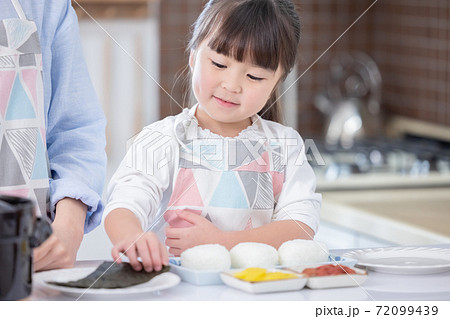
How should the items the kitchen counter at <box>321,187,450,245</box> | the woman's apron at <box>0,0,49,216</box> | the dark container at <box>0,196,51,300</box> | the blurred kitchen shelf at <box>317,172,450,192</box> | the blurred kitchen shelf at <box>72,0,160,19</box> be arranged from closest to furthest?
1. the dark container at <box>0,196,51,300</box>
2. the woman's apron at <box>0,0,49,216</box>
3. the kitchen counter at <box>321,187,450,245</box>
4. the blurred kitchen shelf at <box>317,172,450,192</box>
5. the blurred kitchen shelf at <box>72,0,160,19</box>

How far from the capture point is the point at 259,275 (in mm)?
565

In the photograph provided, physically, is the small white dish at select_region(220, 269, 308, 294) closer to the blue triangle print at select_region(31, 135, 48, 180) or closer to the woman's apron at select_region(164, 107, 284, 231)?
the woman's apron at select_region(164, 107, 284, 231)

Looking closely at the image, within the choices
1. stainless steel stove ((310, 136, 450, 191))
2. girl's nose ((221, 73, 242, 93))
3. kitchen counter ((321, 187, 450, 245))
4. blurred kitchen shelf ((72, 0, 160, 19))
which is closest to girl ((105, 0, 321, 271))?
girl's nose ((221, 73, 242, 93))

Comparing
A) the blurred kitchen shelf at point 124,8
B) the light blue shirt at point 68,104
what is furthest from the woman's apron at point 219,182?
the blurred kitchen shelf at point 124,8

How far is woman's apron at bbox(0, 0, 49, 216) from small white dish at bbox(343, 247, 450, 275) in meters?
0.25

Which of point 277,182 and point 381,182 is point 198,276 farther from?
point 381,182

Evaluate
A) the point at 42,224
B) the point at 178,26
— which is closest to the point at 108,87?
the point at 42,224

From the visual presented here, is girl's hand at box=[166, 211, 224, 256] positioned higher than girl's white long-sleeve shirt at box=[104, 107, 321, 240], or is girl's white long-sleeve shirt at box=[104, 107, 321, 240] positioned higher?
girl's white long-sleeve shirt at box=[104, 107, 321, 240]

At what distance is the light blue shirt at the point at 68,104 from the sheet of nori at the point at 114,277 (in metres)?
0.15

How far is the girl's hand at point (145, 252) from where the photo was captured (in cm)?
57

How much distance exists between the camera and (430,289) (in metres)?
0.59

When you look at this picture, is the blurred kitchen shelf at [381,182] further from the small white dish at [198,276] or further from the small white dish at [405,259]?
the small white dish at [198,276]

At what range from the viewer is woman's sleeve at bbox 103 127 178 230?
0.65 meters
